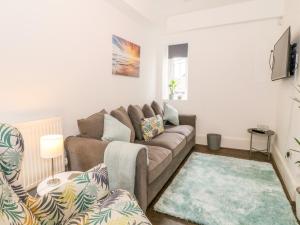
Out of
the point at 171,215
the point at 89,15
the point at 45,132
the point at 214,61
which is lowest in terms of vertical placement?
the point at 171,215

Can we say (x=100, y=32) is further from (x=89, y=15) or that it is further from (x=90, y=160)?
(x=90, y=160)

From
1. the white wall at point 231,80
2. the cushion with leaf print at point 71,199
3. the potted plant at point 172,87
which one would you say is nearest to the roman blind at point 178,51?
the white wall at point 231,80

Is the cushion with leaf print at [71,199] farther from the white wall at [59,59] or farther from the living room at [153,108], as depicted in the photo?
the white wall at [59,59]

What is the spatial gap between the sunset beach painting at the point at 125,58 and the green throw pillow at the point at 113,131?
3.77 ft

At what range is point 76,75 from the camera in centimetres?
242

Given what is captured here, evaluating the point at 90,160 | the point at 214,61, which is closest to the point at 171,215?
the point at 90,160

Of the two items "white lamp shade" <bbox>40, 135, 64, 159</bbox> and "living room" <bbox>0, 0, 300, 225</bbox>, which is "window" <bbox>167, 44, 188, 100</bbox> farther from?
"white lamp shade" <bbox>40, 135, 64, 159</bbox>

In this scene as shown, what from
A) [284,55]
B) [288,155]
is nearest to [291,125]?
[288,155]

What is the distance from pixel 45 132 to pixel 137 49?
92.2 inches

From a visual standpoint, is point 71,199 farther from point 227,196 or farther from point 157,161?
point 227,196

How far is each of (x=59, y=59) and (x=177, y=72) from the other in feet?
9.88

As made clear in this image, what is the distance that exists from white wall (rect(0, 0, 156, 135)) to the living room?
1cm

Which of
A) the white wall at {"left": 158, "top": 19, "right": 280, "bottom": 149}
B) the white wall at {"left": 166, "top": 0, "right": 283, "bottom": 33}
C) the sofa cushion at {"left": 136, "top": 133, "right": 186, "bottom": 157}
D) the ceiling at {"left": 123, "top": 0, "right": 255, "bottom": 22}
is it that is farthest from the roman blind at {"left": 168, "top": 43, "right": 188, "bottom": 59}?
the sofa cushion at {"left": 136, "top": 133, "right": 186, "bottom": 157}

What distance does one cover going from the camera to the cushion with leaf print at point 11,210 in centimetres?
72
